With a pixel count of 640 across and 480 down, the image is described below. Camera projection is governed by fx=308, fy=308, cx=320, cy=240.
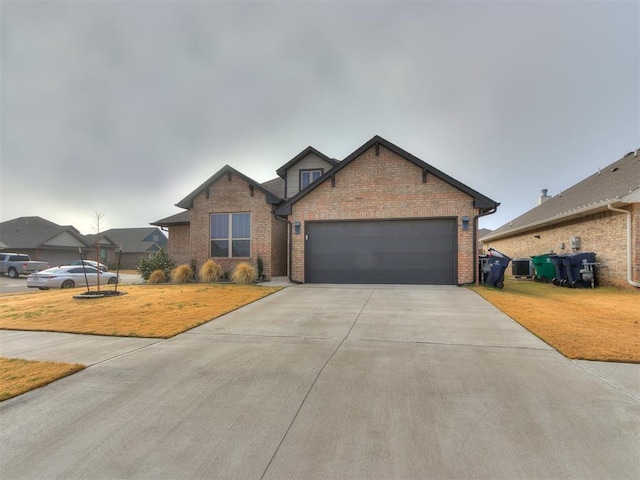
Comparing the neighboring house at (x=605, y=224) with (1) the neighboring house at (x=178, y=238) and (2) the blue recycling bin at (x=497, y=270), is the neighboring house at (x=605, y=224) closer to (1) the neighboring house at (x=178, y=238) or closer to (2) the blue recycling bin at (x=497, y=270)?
(2) the blue recycling bin at (x=497, y=270)

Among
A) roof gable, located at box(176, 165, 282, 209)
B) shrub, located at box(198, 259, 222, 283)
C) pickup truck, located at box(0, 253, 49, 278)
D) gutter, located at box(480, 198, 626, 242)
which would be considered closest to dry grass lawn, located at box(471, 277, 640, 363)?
gutter, located at box(480, 198, 626, 242)

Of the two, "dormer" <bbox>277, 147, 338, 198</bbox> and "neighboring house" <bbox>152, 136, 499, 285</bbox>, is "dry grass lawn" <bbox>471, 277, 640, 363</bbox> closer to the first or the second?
"neighboring house" <bbox>152, 136, 499, 285</bbox>

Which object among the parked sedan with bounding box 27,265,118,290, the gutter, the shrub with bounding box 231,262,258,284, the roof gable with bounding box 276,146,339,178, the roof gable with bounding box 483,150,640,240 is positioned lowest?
the parked sedan with bounding box 27,265,118,290

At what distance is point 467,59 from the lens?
35.0 feet

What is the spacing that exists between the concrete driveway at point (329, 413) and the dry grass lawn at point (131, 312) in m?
1.06

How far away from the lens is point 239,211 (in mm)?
14742

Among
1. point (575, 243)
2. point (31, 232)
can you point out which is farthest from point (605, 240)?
point (31, 232)

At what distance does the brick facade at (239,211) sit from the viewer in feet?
47.0

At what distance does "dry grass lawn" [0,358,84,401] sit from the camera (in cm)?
340

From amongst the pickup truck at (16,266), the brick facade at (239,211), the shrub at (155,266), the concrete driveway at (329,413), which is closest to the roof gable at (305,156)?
the brick facade at (239,211)

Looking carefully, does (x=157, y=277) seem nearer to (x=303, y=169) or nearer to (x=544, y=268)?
(x=303, y=169)

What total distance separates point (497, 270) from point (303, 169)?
10496 millimetres

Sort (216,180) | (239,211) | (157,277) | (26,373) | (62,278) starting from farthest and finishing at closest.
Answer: (62,278), (216,180), (239,211), (157,277), (26,373)

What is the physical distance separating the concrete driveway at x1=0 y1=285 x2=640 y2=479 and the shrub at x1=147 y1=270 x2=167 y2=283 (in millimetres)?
9464
